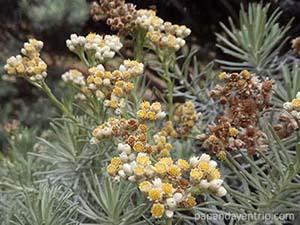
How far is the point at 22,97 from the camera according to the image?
196 centimetres

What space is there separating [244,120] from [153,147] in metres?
0.13

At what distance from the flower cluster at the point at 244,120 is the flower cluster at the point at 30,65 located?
10.9 inches

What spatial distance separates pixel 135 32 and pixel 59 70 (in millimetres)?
895

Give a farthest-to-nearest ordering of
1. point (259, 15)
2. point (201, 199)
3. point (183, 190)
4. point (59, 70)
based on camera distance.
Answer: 1. point (59, 70)
2. point (259, 15)
3. point (201, 199)
4. point (183, 190)

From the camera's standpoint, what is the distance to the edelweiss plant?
659mm

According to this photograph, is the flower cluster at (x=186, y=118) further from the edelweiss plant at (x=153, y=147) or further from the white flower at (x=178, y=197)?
the white flower at (x=178, y=197)

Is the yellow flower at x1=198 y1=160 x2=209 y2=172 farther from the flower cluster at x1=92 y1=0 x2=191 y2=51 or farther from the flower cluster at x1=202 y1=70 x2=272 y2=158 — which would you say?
the flower cluster at x1=92 y1=0 x2=191 y2=51

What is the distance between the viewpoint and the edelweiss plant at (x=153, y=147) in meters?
0.66

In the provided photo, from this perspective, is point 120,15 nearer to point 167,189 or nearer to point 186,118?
point 186,118

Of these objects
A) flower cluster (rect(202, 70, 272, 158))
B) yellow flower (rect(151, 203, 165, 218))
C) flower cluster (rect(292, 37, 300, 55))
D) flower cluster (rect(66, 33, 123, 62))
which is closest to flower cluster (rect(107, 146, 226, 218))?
yellow flower (rect(151, 203, 165, 218))

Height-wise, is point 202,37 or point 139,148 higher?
point 202,37

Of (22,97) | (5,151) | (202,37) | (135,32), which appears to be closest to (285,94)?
(135,32)

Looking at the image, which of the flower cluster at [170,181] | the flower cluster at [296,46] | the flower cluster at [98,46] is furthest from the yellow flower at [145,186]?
the flower cluster at [296,46]

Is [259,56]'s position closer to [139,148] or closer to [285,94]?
[285,94]
